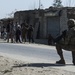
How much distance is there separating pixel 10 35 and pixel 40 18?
11.2 m

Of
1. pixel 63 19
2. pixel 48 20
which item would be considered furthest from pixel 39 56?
pixel 48 20

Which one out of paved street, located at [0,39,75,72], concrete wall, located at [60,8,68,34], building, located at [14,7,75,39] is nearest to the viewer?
paved street, located at [0,39,75,72]

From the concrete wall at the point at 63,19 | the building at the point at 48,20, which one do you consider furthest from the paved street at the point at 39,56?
the building at the point at 48,20

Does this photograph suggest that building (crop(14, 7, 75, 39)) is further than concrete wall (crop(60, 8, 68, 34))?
Yes

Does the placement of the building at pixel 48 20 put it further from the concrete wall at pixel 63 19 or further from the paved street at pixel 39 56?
the paved street at pixel 39 56

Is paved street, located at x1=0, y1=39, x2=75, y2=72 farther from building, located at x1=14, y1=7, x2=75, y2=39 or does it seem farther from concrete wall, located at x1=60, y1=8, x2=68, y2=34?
building, located at x1=14, y1=7, x2=75, y2=39

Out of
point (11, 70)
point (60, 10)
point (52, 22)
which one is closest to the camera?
point (11, 70)

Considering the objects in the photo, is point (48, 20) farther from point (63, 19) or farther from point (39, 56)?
point (39, 56)

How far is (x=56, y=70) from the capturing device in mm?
10555

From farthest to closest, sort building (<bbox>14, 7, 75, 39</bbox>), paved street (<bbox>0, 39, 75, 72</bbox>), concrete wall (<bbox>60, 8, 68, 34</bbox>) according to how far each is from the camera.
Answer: building (<bbox>14, 7, 75, 39</bbox>), concrete wall (<bbox>60, 8, 68, 34</bbox>), paved street (<bbox>0, 39, 75, 72</bbox>)

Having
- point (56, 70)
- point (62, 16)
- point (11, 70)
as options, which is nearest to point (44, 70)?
point (56, 70)

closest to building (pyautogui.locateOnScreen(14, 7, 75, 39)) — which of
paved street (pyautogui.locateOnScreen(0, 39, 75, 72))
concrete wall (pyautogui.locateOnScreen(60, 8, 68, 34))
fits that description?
concrete wall (pyautogui.locateOnScreen(60, 8, 68, 34))

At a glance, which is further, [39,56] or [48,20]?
[48,20]

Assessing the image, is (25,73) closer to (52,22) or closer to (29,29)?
(29,29)
